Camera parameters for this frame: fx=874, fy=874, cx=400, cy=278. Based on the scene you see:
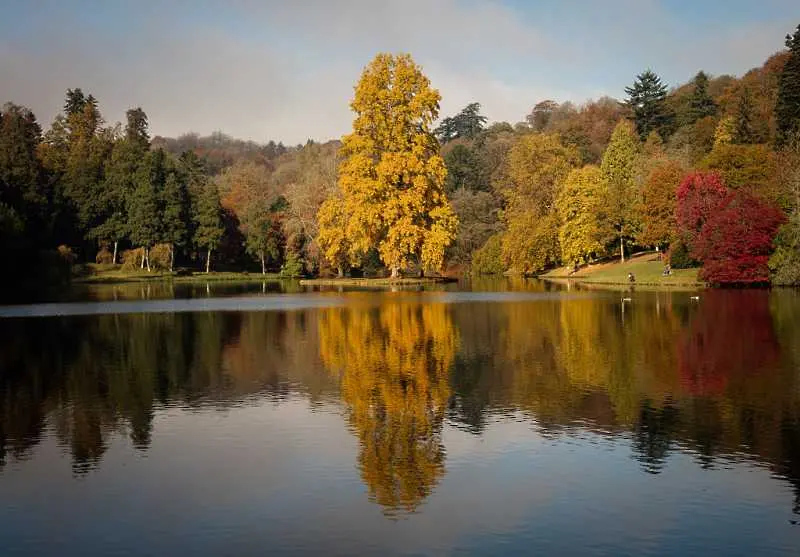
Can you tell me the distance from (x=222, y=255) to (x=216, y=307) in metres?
62.4

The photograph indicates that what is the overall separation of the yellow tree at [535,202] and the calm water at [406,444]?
5755 cm

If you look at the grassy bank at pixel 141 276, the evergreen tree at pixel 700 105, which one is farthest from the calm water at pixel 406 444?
the evergreen tree at pixel 700 105

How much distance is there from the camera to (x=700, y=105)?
4304 inches

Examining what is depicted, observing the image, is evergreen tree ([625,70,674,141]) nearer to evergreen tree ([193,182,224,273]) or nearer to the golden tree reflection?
evergreen tree ([193,182,224,273])

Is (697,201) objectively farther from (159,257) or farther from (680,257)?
(159,257)

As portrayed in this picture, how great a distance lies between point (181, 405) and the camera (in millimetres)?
19375

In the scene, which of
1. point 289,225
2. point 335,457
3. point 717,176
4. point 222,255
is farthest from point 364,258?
point 335,457

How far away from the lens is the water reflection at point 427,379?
1523 cm

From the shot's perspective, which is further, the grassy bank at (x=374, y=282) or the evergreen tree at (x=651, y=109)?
the evergreen tree at (x=651, y=109)

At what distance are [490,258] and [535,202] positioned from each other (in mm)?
10073

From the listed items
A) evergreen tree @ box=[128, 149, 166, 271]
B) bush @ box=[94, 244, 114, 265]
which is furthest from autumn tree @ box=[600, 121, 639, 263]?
bush @ box=[94, 244, 114, 265]

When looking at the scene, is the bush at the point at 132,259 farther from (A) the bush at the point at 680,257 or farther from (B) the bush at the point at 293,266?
(A) the bush at the point at 680,257

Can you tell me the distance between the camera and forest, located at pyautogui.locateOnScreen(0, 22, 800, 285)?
63.3m

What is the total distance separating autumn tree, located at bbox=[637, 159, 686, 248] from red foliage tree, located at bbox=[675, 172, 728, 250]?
7235 millimetres
